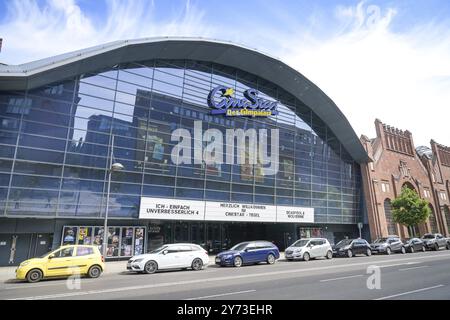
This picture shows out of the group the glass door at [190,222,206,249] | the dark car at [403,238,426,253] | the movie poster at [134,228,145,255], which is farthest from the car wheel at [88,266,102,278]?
the dark car at [403,238,426,253]

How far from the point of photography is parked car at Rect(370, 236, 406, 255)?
2848cm

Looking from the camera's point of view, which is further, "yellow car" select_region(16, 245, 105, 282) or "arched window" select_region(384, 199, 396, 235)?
"arched window" select_region(384, 199, 396, 235)

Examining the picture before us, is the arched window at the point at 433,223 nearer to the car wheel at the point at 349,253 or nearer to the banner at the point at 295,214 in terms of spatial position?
the banner at the point at 295,214

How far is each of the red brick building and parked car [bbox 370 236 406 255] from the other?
21.3ft

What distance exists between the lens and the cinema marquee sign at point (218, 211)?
2366cm

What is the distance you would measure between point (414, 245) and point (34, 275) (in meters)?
33.5

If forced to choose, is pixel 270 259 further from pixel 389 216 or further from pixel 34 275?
pixel 389 216

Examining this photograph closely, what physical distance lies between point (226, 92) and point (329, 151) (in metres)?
14.9

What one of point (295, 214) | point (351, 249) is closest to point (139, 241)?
point (295, 214)

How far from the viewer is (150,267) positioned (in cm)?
1609

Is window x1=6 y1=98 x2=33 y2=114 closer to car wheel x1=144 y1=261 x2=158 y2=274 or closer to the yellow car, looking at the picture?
the yellow car

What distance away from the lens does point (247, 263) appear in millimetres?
19828
